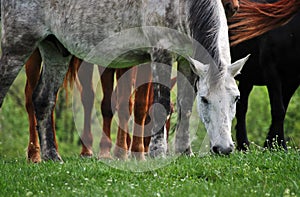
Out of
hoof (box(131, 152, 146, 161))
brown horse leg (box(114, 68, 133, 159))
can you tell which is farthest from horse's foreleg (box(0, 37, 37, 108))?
hoof (box(131, 152, 146, 161))

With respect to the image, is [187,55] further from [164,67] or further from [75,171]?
[75,171]

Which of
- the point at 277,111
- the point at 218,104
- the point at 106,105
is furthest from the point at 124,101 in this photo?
the point at 218,104

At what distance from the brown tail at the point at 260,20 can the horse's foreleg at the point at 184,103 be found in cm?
91

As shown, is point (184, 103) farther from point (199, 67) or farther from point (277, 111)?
point (277, 111)

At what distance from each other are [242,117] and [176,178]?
3723mm

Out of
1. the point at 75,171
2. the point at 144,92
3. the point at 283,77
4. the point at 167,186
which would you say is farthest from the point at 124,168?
the point at 283,77

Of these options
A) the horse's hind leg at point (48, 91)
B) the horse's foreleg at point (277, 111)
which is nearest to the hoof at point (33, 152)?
the horse's hind leg at point (48, 91)

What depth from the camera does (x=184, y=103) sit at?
777cm

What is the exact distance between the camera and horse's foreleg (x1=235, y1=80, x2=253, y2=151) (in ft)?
30.8

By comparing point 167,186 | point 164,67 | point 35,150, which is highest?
point 164,67

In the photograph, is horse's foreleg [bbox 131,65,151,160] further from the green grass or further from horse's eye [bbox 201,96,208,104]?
horse's eye [bbox 201,96,208,104]

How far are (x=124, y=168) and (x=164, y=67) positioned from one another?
138 centimetres

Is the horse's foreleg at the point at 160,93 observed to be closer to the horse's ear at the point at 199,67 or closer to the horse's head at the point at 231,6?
the horse's ear at the point at 199,67

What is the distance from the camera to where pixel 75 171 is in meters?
6.39
